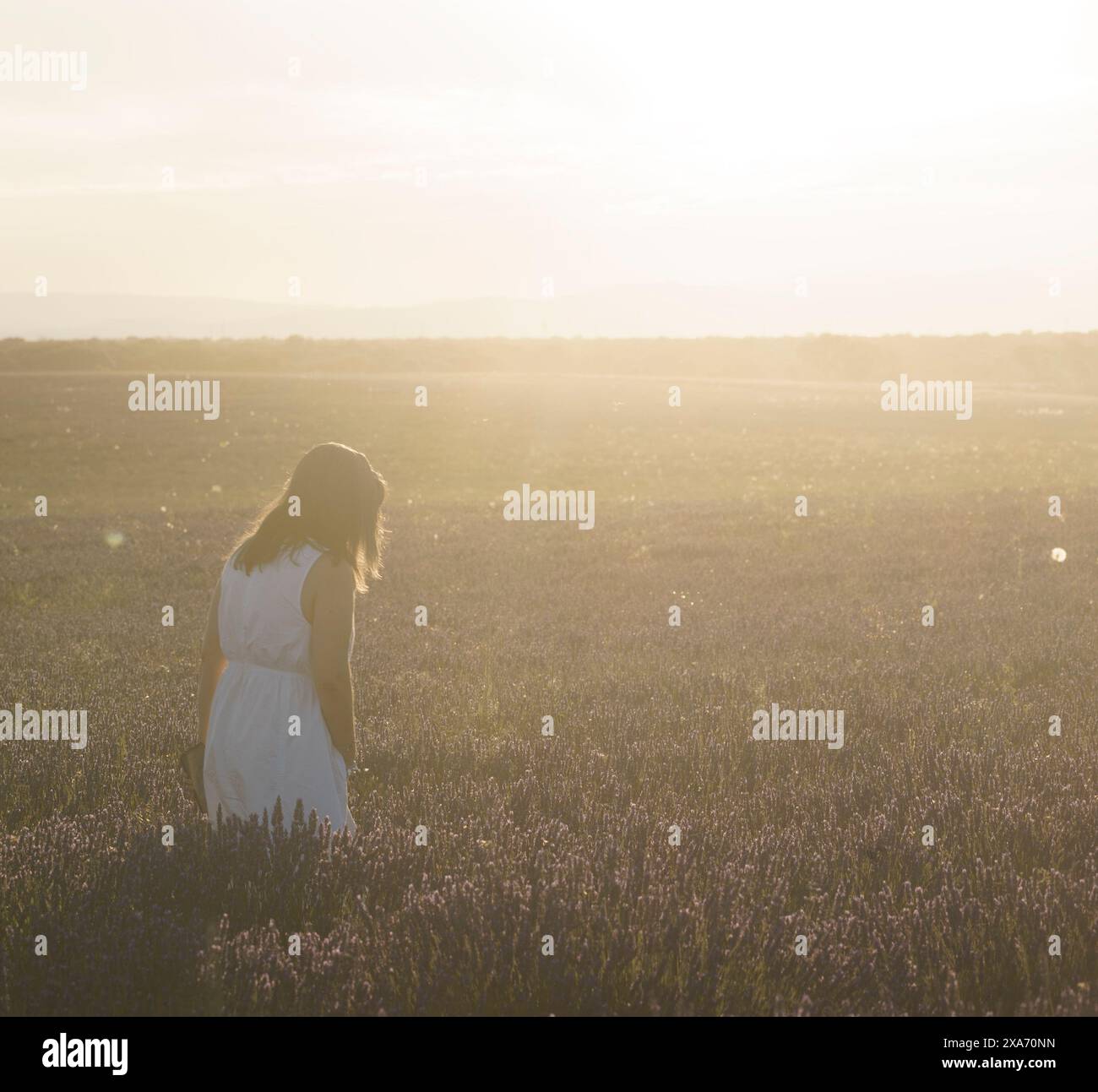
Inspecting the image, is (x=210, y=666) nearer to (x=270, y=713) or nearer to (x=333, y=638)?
(x=270, y=713)

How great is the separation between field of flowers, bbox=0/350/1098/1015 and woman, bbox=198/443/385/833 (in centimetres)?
31

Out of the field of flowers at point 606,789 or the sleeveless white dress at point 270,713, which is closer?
the field of flowers at point 606,789

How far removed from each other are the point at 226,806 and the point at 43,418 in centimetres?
3339

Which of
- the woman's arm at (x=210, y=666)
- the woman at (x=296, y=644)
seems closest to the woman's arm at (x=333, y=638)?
the woman at (x=296, y=644)

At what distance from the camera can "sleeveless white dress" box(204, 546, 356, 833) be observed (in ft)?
13.8

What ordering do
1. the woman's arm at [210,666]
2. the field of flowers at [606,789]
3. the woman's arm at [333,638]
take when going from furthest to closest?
the woman's arm at [210,666] → the woman's arm at [333,638] → the field of flowers at [606,789]

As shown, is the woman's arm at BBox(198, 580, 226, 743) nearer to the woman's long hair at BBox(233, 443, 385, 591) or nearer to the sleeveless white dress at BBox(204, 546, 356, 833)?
the sleeveless white dress at BBox(204, 546, 356, 833)

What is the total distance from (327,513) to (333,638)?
46cm

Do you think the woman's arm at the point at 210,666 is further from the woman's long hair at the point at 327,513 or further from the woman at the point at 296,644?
the woman's long hair at the point at 327,513

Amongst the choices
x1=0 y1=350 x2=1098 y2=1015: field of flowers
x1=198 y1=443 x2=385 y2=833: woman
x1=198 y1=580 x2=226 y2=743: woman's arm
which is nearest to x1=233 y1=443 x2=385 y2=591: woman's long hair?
x1=198 y1=443 x2=385 y2=833: woman

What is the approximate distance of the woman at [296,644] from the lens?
4.15 m

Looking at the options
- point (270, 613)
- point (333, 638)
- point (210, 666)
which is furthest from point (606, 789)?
point (210, 666)

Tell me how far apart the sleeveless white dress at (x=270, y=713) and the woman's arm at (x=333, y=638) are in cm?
9
